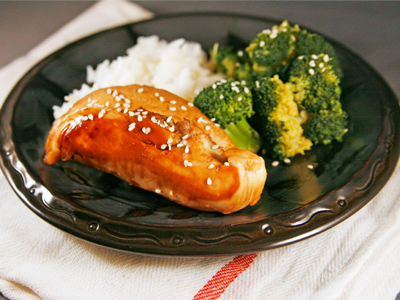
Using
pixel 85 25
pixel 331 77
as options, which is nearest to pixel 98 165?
pixel 331 77

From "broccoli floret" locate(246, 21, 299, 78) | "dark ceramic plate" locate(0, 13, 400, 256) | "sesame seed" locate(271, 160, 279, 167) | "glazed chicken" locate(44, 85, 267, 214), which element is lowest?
"sesame seed" locate(271, 160, 279, 167)

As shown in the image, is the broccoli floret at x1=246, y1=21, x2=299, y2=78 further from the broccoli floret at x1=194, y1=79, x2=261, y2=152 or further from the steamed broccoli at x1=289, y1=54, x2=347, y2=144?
the broccoli floret at x1=194, y1=79, x2=261, y2=152

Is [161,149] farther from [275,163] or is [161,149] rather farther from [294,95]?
[294,95]

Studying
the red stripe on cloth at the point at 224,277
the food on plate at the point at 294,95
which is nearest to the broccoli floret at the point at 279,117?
the food on plate at the point at 294,95

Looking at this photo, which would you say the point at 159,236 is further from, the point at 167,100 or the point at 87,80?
the point at 87,80

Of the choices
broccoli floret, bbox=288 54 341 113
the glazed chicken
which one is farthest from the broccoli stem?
broccoli floret, bbox=288 54 341 113

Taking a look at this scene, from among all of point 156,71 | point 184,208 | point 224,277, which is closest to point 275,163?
point 184,208

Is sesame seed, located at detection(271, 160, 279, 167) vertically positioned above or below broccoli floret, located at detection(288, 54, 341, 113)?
below
